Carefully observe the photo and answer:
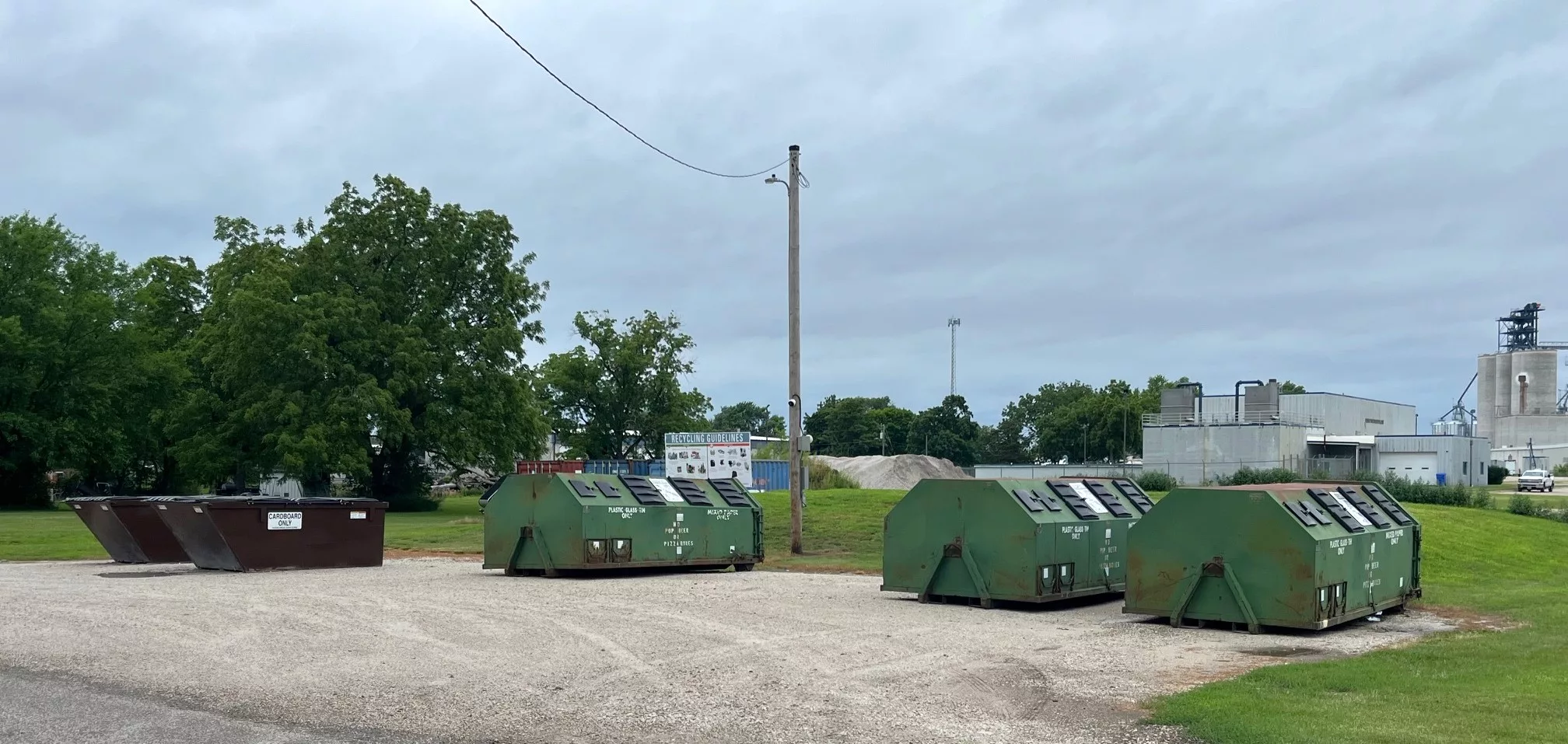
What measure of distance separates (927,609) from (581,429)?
60692 mm

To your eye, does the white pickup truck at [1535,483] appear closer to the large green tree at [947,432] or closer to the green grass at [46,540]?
the large green tree at [947,432]

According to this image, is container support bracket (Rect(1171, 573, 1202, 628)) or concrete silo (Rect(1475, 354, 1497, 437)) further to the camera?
concrete silo (Rect(1475, 354, 1497, 437))

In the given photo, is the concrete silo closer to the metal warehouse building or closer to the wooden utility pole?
the metal warehouse building

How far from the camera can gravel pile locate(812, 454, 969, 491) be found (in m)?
57.2

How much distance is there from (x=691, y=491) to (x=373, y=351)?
29285 millimetres

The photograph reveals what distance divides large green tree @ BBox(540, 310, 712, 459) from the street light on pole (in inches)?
1908

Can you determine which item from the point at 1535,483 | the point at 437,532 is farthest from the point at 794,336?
the point at 1535,483

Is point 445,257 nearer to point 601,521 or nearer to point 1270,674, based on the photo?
point 601,521

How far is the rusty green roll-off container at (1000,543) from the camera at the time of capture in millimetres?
15391

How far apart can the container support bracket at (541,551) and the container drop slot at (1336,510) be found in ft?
35.7

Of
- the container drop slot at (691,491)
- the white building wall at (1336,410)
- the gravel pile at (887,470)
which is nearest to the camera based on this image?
the container drop slot at (691,491)

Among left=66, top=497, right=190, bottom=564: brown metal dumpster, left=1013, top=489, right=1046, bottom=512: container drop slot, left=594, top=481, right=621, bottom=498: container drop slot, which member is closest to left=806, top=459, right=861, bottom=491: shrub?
left=594, top=481, right=621, bottom=498: container drop slot

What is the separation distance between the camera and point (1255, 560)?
1323cm

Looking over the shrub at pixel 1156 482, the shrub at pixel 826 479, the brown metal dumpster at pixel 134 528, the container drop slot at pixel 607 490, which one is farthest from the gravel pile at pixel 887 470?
the container drop slot at pixel 607 490
